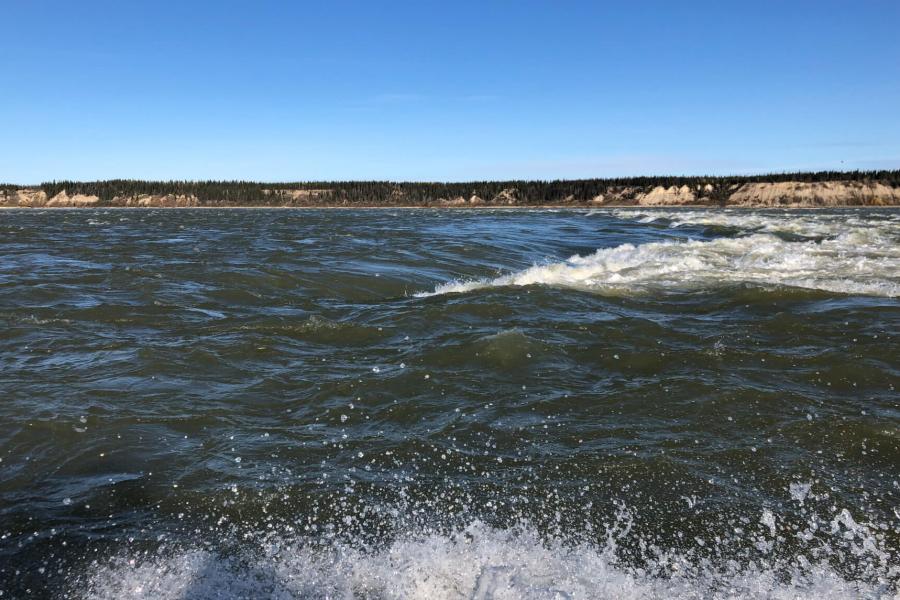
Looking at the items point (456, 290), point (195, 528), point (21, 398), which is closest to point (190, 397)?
point (21, 398)

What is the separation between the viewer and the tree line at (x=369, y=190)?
105 metres

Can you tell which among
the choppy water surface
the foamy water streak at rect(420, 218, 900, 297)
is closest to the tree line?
the foamy water streak at rect(420, 218, 900, 297)

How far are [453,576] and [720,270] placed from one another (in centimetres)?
1110

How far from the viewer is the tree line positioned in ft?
345

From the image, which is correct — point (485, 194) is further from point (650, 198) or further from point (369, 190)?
point (650, 198)

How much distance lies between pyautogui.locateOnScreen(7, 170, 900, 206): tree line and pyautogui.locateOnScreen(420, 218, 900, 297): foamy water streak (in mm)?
86073

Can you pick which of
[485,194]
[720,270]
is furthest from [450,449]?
[485,194]

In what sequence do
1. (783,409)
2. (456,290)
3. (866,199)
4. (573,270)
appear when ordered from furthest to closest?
(866,199), (573,270), (456,290), (783,409)

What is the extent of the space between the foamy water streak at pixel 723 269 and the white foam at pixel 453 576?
22.8ft

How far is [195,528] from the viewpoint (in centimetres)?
291

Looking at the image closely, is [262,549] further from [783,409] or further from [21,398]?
[783,409]

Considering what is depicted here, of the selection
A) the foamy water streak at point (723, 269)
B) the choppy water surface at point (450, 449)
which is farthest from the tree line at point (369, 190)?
the choppy water surface at point (450, 449)

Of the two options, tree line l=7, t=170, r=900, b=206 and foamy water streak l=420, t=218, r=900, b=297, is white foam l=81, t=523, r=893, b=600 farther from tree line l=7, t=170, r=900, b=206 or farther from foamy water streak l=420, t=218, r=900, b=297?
tree line l=7, t=170, r=900, b=206

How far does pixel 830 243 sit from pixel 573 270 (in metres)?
10.3
